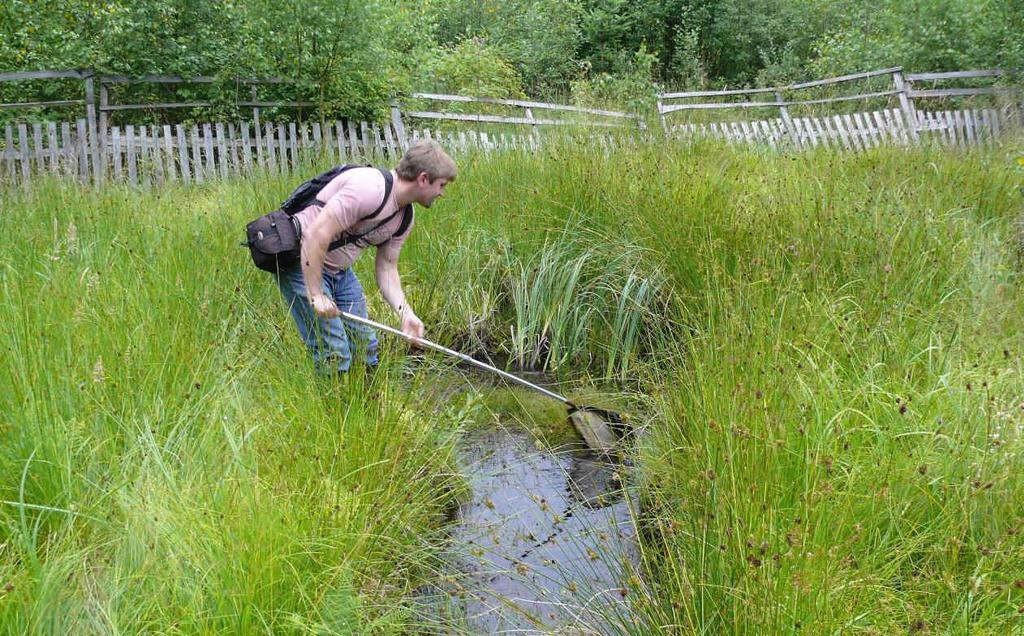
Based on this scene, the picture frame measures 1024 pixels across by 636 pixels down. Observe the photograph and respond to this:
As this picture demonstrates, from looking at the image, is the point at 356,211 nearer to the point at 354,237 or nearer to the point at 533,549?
the point at 354,237

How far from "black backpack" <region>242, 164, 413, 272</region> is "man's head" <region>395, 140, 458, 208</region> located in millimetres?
124

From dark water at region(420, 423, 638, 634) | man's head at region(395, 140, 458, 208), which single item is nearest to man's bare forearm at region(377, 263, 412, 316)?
man's head at region(395, 140, 458, 208)

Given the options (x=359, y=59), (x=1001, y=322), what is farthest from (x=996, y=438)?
(x=359, y=59)

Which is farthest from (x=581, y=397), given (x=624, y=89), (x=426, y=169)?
(x=624, y=89)

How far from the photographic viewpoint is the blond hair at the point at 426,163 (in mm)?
3688

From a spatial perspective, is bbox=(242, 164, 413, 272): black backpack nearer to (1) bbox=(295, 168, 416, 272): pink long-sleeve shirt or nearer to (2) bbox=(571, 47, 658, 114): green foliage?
(1) bbox=(295, 168, 416, 272): pink long-sleeve shirt

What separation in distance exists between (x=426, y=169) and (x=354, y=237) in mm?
→ 510

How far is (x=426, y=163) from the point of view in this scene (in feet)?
12.1

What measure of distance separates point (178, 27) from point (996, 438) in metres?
10.9

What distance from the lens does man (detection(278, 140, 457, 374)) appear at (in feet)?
11.9

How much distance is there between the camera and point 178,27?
1087cm

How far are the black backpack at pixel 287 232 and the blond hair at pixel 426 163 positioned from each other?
124mm

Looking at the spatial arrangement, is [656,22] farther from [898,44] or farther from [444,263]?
[444,263]

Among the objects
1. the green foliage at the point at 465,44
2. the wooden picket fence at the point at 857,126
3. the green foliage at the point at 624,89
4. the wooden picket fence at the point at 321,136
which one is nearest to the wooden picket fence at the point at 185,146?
the wooden picket fence at the point at 321,136
